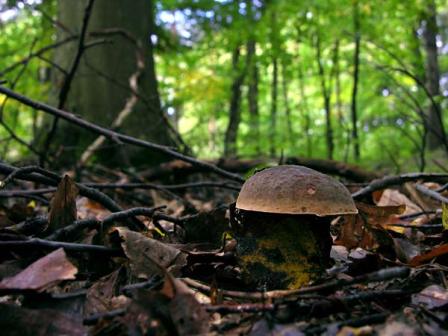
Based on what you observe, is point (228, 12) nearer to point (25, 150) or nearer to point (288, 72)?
point (288, 72)

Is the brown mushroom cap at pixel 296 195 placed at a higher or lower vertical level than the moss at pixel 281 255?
higher

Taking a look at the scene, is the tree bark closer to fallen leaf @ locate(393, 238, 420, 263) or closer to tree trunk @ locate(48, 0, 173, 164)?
tree trunk @ locate(48, 0, 173, 164)

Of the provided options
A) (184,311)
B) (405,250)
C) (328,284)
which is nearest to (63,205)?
(184,311)

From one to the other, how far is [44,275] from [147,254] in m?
0.32

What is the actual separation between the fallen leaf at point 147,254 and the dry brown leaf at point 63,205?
0.17 meters

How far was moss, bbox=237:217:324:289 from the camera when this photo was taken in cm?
128

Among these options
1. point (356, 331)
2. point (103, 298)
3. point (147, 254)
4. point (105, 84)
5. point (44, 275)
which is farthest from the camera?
point (105, 84)

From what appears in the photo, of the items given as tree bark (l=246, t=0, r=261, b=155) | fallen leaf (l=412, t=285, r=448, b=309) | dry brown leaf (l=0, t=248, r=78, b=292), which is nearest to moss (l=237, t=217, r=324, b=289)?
fallen leaf (l=412, t=285, r=448, b=309)

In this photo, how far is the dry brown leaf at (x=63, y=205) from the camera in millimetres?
1350

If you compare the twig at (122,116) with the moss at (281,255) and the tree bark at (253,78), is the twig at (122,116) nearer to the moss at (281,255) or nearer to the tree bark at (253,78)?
the moss at (281,255)

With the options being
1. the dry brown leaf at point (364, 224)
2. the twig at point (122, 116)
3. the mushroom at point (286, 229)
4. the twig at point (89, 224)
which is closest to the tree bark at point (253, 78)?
the twig at point (122, 116)

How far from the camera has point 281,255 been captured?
1304 mm

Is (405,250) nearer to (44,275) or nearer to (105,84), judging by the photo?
(44,275)

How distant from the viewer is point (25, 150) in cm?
539
